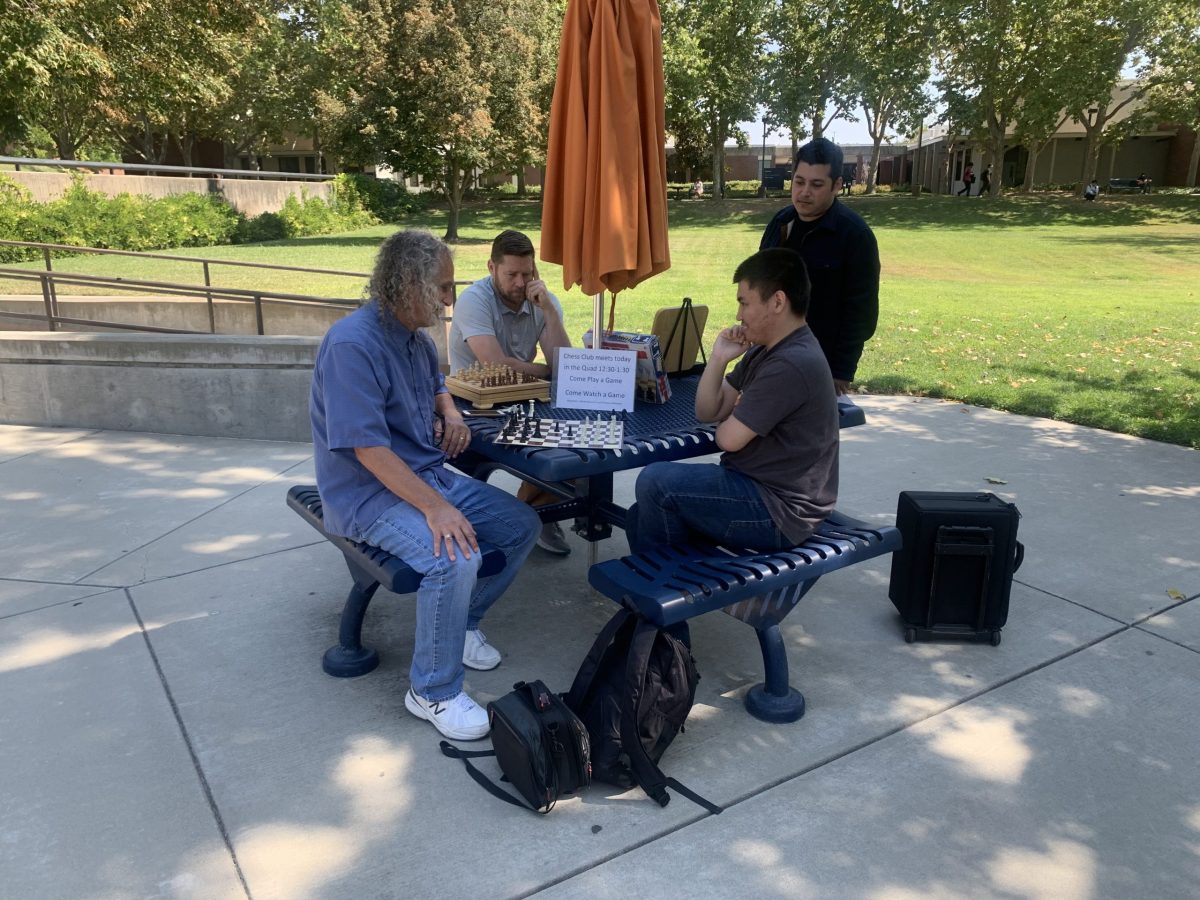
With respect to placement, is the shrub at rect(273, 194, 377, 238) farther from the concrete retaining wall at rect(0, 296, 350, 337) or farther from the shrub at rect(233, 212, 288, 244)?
the concrete retaining wall at rect(0, 296, 350, 337)

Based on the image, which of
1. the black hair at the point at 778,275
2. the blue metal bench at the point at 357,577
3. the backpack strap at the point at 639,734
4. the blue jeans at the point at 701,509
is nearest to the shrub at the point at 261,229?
the blue metal bench at the point at 357,577

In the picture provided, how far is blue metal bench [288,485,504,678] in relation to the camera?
2.98 meters

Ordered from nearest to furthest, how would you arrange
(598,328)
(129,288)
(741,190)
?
(598,328) < (129,288) < (741,190)

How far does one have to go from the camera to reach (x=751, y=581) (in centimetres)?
287

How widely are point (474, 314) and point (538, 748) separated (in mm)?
2169

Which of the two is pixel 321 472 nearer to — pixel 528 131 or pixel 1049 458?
pixel 1049 458

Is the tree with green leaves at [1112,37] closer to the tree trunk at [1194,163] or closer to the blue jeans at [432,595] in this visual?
the tree trunk at [1194,163]

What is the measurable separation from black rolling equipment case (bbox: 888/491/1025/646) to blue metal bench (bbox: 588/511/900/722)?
0.40 meters

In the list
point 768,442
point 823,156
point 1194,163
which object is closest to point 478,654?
point 768,442

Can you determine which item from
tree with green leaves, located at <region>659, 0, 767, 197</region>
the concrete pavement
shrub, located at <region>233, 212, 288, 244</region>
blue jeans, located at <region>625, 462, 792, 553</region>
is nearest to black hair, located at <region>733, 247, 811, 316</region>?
blue jeans, located at <region>625, 462, 792, 553</region>

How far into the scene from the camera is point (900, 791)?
273 centimetres

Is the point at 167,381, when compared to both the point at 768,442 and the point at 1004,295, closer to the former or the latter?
the point at 768,442

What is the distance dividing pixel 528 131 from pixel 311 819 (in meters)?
26.9

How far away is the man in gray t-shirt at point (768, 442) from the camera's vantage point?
3.02 meters
